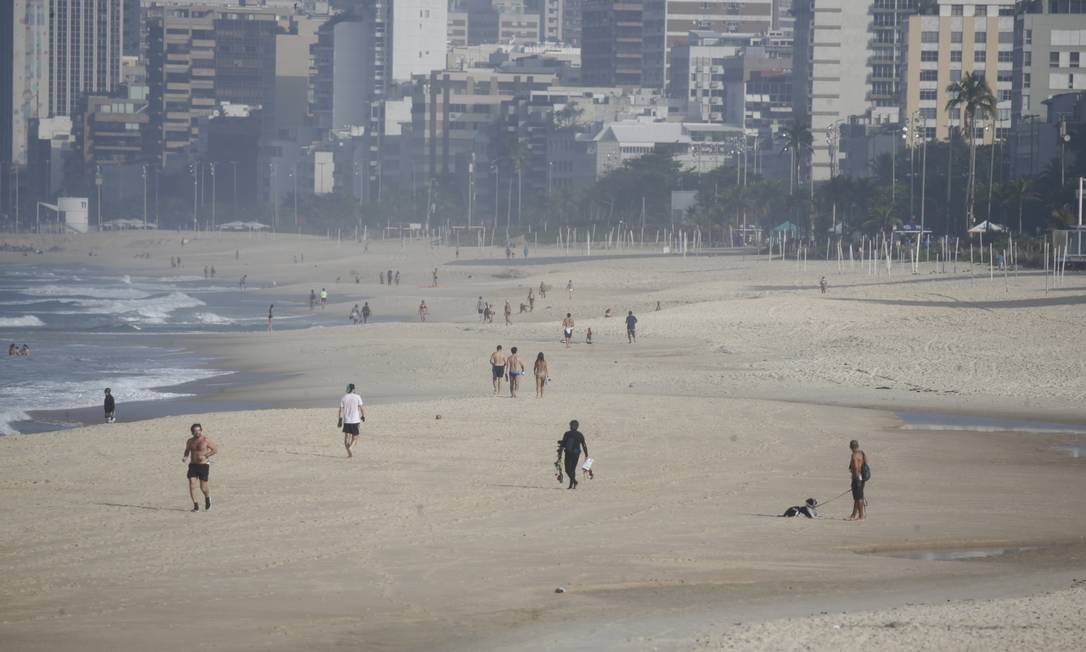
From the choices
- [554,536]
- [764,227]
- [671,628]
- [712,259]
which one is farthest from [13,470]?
[764,227]

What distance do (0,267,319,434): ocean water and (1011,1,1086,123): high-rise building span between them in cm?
7196

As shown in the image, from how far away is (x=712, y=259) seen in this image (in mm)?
119938

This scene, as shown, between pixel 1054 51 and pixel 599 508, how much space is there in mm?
139036

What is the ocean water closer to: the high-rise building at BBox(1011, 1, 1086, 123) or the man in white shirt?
the man in white shirt

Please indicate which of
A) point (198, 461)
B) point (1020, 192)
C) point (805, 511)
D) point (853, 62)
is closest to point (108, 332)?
point (198, 461)

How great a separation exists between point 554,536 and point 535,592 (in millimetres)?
3503

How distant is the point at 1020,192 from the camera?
4171 inches

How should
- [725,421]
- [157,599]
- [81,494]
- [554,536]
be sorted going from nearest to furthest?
[157,599] → [554,536] → [81,494] → [725,421]

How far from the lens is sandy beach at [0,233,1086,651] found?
65.2 feet

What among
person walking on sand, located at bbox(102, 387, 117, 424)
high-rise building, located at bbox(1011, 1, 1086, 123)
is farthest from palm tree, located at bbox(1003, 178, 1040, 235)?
person walking on sand, located at bbox(102, 387, 117, 424)

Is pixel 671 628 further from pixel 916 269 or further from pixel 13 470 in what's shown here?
pixel 916 269

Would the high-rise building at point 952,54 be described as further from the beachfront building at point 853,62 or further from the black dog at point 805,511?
the black dog at point 805,511

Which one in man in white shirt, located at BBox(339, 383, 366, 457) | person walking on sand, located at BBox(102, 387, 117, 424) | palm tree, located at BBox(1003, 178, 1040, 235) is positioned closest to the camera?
man in white shirt, located at BBox(339, 383, 366, 457)

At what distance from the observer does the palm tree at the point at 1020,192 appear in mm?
106000
